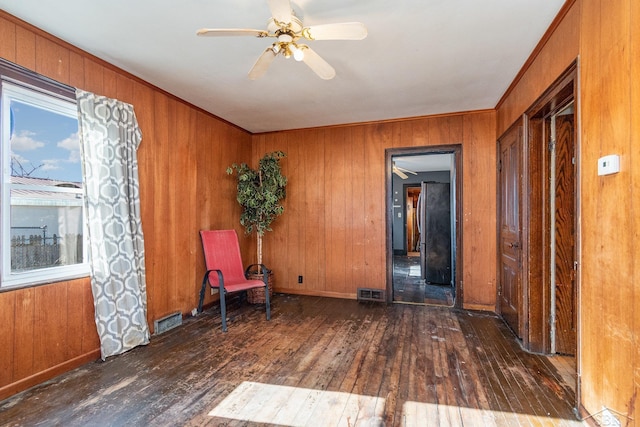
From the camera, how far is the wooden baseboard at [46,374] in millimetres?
2016

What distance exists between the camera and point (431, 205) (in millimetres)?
5395

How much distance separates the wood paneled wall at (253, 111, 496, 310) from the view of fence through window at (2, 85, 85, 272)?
107 inches

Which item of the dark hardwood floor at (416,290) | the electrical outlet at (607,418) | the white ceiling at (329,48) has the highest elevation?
the white ceiling at (329,48)

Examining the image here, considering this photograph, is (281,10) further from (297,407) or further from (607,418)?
(607,418)

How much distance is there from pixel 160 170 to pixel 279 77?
5.25ft

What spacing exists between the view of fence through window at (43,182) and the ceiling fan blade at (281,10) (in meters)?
1.93

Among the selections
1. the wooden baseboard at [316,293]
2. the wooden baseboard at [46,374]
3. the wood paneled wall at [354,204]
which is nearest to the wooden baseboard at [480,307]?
the wood paneled wall at [354,204]

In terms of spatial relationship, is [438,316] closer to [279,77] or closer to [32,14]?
[279,77]

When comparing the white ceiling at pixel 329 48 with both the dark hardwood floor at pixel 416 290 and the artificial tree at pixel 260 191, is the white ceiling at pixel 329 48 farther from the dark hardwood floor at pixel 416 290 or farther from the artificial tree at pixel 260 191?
the dark hardwood floor at pixel 416 290

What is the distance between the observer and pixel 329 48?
243 cm

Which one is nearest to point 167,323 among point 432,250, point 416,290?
point 416,290

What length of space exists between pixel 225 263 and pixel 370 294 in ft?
6.70

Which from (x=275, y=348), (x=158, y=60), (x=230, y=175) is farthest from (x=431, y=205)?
(x=158, y=60)

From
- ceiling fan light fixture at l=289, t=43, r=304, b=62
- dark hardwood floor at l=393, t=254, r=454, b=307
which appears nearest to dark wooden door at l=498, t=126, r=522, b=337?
dark hardwood floor at l=393, t=254, r=454, b=307
